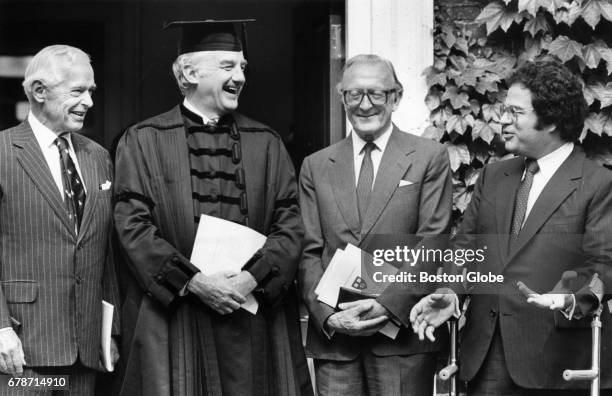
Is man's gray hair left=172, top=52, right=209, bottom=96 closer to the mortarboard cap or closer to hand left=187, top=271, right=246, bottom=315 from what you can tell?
the mortarboard cap

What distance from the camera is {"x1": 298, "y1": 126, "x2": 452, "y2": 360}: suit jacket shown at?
207 inches

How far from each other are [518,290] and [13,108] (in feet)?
15.0

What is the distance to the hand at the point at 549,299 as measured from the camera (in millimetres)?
4711

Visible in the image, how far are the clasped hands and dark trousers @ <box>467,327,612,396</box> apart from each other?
1079mm

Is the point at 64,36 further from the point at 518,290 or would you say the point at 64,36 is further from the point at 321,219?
the point at 518,290

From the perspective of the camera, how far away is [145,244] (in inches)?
200

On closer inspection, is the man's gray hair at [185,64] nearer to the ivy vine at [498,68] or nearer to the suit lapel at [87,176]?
the suit lapel at [87,176]

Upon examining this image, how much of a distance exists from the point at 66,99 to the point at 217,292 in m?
1.06

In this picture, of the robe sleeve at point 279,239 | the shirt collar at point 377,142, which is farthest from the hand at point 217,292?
the shirt collar at point 377,142

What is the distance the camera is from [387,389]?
520 centimetres

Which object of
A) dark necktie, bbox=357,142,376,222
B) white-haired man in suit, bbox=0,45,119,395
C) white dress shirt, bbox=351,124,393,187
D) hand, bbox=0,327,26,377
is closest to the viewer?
hand, bbox=0,327,26,377

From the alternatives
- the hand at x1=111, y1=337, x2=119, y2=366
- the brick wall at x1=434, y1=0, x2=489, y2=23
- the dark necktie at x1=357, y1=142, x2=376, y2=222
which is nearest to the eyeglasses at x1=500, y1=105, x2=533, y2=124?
the dark necktie at x1=357, y1=142, x2=376, y2=222

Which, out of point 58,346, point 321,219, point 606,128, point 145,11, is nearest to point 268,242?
point 321,219

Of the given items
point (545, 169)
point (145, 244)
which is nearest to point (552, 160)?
point (545, 169)
